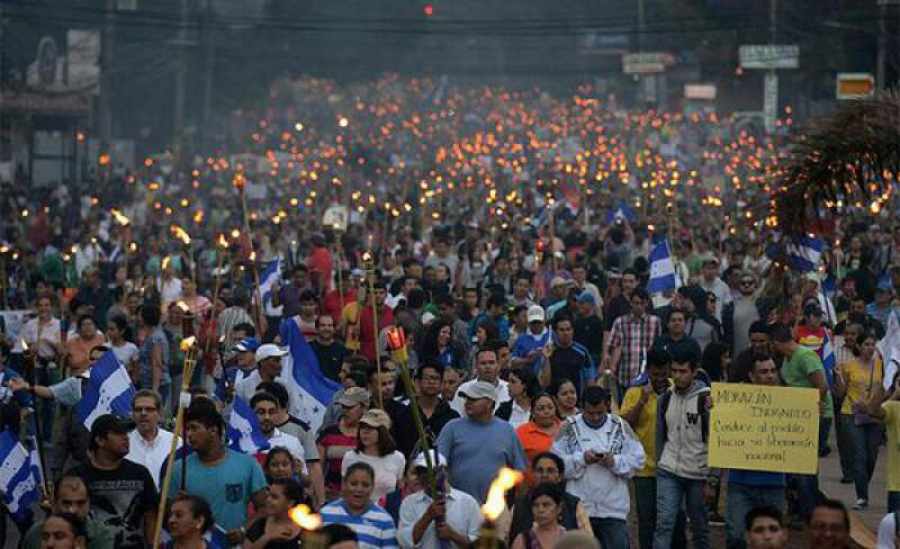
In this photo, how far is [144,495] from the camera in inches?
408

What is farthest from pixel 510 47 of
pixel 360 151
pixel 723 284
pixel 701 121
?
pixel 723 284

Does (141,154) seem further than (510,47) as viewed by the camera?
No

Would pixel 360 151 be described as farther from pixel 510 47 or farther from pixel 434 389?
pixel 510 47

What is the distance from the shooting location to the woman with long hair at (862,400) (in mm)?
15453

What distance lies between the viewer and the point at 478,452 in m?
11.7

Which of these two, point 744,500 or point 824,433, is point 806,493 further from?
point 824,433

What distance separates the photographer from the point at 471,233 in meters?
28.9

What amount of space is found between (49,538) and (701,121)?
6406 cm

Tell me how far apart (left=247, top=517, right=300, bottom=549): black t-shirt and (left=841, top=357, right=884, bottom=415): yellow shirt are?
6496 mm

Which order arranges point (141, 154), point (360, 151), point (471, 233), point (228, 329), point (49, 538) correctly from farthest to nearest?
point (141, 154) → point (360, 151) → point (471, 233) → point (228, 329) → point (49, 538)

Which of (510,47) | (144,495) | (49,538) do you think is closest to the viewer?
(49,538)

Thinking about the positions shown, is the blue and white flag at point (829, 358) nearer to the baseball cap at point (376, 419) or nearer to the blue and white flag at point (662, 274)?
the blue and white flag at point (662, 274)

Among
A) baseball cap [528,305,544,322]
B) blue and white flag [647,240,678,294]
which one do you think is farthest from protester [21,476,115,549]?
blue and white flag [647,240,678,294]

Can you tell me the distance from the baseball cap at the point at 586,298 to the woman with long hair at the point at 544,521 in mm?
9235
